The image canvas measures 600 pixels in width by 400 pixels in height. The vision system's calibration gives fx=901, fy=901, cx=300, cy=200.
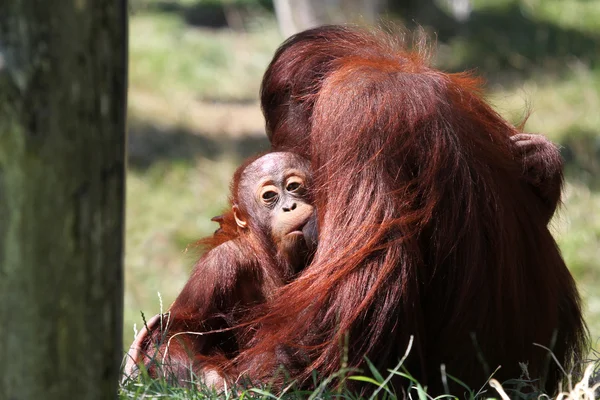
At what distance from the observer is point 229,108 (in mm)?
9781

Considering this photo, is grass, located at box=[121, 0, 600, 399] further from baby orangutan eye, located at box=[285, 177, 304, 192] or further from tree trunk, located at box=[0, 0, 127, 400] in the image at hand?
tree trunk, located at box=[0, 0, 127, 400]

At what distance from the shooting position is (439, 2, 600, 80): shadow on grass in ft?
32.3

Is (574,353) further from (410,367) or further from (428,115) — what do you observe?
(428,115)

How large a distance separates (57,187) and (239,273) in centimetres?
125

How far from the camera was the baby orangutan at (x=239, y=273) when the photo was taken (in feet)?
9.42

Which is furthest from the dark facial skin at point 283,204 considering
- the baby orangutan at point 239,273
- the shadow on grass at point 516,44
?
the shadow on grass at point 516,44

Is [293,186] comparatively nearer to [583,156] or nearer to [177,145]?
[583,156]

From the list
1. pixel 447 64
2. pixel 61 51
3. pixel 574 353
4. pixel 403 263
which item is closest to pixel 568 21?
pixel 447 64

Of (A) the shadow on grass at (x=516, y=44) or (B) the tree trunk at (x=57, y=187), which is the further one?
(A) the shadow on grass at (x=516, y=44)

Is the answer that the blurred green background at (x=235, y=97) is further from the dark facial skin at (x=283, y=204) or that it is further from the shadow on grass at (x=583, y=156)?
the dark facial skin at (x=283, y=204)

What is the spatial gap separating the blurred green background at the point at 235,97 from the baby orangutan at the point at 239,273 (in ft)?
9.87

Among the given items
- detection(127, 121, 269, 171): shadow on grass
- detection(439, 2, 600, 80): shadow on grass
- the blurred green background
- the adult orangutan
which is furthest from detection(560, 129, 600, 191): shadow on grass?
the adult orangutan

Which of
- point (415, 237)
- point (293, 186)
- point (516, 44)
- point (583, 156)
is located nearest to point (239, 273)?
point (293, 186)

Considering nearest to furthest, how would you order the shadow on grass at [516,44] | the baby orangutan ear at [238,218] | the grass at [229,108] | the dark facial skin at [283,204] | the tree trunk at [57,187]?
the tree trunk at [57,187] < the dark facial skin at [283,204] < the baby orangutan ear at [238,218] < the grass at [229,108] < the shadow on grass at [516,44]
